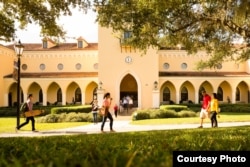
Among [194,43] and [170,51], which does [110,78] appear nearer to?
[170,51]

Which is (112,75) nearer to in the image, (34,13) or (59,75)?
(59,75)

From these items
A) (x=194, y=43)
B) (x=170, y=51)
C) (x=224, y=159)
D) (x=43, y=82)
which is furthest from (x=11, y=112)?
(x=224, y=159)

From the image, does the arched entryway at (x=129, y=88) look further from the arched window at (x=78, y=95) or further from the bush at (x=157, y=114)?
the bush at (x=157, y=114)

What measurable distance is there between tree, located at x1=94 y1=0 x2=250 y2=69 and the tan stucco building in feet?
85.1

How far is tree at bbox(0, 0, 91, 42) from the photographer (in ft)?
41.4

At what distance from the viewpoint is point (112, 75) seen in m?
42.6

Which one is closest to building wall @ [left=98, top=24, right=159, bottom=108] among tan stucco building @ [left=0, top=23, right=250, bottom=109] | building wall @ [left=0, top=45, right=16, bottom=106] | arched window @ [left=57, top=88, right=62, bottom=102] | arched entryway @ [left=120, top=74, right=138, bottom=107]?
tan stucco building @ [left=0, top=23, right=250, bottom=109]

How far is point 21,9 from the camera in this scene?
42.1ft

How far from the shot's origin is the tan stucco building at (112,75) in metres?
42.7

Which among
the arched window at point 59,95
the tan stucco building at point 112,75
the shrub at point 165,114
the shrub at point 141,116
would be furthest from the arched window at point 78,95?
the shrub at point 141,116

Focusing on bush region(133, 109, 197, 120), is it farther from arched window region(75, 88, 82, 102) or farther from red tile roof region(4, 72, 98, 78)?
arched window region(75, 88, 82, 102)

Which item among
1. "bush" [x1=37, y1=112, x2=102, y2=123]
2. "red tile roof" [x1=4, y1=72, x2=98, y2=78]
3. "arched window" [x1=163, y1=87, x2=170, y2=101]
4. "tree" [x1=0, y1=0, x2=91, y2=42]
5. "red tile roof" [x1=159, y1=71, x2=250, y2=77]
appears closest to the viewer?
"tree" [x1=0, y1=0, x2=91, y2=42]

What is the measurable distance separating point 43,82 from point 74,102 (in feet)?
14.5

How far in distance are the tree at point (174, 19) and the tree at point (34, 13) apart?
102 cm
